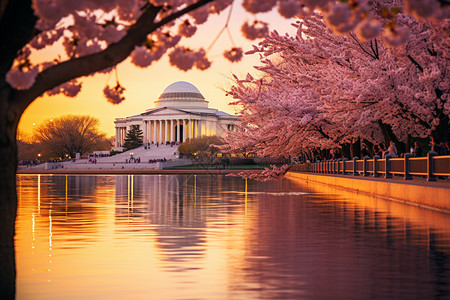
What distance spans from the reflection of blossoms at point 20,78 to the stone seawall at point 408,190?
16403 millimetres

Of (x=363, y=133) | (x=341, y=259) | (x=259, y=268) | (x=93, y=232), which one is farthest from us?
(x=363, y=133)

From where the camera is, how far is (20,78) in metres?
7.35

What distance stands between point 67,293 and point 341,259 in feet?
14.5

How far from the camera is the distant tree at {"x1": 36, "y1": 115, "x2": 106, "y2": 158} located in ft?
561

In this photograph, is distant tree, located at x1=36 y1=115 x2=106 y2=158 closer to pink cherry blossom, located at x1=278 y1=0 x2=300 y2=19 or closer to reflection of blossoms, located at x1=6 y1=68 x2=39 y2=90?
reflection of blossoms, located at x1=6 y1=68 x2=39 y2=90

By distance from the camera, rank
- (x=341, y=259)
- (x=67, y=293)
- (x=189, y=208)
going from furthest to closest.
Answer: (x=189, y=208) < (x=341, y=259) < (x=67, y=293)

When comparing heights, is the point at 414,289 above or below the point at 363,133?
below

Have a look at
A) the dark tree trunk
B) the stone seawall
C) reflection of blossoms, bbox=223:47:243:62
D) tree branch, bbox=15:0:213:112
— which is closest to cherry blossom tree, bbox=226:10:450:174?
the stone seawall

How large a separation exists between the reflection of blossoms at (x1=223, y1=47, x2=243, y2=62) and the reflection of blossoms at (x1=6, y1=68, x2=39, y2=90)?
2.44 m

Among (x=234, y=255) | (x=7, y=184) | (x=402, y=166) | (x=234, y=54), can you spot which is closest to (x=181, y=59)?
(x=234, y=54)

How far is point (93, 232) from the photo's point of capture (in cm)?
1631

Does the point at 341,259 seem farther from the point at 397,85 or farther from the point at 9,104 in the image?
the point at 397,85

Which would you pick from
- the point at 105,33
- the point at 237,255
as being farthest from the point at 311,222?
the point at 105,33

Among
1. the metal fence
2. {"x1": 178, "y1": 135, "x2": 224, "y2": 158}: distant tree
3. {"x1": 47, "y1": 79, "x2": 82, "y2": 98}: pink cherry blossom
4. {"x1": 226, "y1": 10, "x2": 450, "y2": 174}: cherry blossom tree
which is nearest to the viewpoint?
{"x1": 47, "y1": 79, "x2": 82, "y2": 98}: pink cherry blossom
